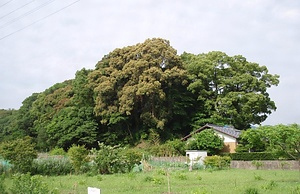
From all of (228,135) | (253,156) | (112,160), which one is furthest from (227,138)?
(112,160)

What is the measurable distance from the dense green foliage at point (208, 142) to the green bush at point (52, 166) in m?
14.2

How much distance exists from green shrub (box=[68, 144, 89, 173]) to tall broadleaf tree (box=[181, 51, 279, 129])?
1771 centimetres

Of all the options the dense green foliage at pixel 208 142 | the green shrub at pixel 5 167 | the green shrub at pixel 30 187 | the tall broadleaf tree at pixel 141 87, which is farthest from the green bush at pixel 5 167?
the dense green foliage at pixel 208 142

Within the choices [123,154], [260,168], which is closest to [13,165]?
[123,154]

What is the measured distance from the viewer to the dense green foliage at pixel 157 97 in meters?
36.7

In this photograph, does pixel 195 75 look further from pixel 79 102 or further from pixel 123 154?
pixel 123 154

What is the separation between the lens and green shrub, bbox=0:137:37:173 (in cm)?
2305

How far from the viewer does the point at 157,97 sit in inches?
1439

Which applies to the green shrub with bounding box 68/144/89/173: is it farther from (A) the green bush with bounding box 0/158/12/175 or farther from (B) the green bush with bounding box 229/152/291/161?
(B) the green bush with bounding box 229/152/291/161

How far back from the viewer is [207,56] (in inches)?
1585

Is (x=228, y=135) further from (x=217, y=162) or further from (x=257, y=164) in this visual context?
(x=257, y=164)

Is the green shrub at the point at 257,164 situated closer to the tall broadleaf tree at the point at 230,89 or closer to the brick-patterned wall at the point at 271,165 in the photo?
the brick-patterned wall at the point at 271,165

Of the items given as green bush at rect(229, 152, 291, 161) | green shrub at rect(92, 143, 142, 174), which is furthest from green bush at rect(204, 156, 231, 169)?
green shrub at rect(92, 143, 142, 174)

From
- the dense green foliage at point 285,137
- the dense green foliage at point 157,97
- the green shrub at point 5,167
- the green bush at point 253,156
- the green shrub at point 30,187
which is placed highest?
the dense green foliage at point 157,97
